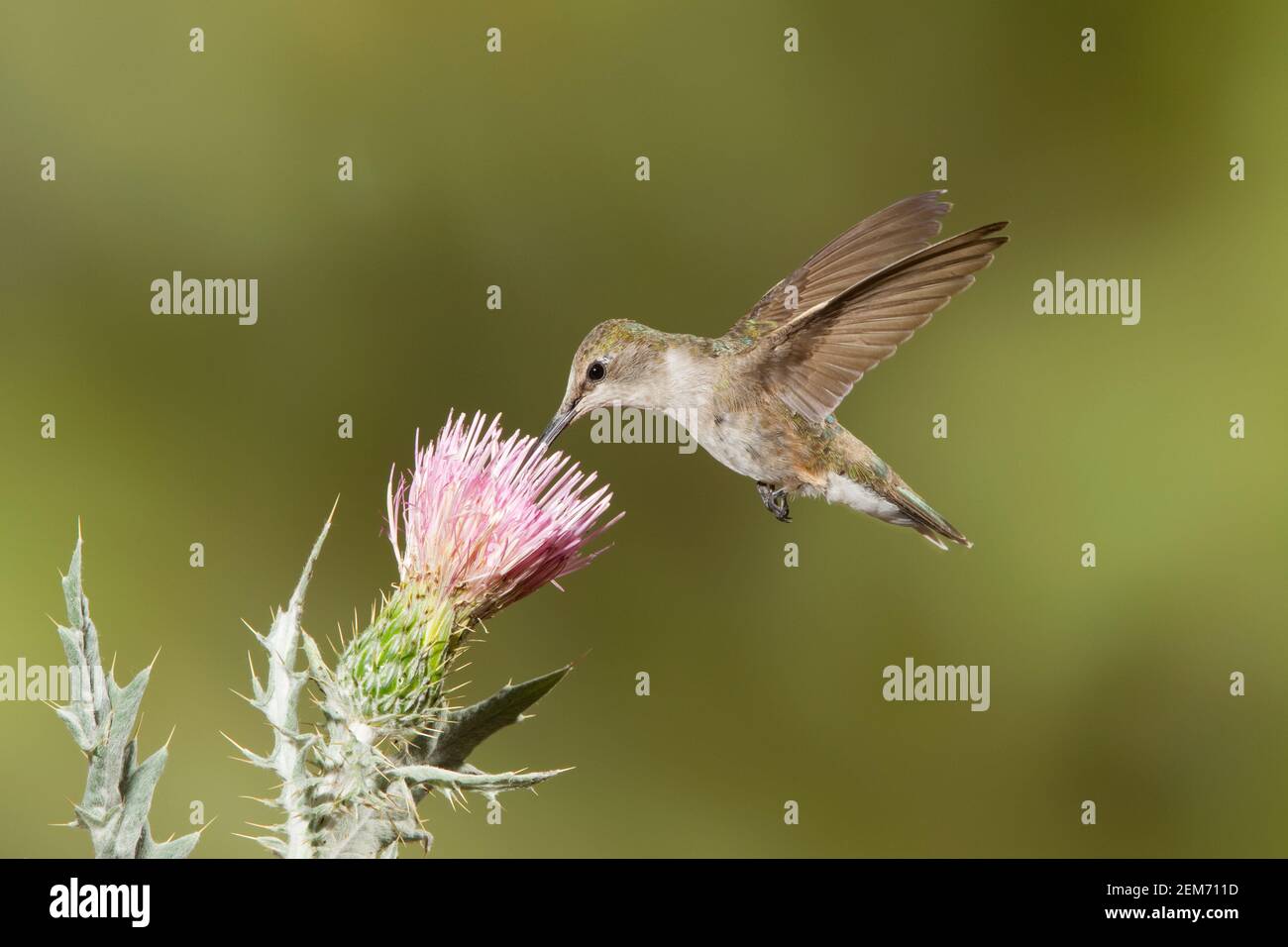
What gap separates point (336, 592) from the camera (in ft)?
20.2

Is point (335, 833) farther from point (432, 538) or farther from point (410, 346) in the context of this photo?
point (410, 346)

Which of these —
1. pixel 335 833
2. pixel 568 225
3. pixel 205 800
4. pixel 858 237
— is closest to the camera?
pixel 335 833

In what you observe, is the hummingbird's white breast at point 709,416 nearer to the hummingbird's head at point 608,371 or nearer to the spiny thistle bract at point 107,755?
the hummingbird's head at point 608,371

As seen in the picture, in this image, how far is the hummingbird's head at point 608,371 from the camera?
2.81 metres

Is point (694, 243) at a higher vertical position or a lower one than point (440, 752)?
higher

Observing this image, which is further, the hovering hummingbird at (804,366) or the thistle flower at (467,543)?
the hovering hummingbird at (804,366)

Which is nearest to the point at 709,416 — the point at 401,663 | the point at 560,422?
the point at 560,422

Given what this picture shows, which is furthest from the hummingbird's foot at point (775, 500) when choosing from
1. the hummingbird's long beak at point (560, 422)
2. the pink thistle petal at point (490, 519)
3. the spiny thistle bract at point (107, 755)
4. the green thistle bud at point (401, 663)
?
the spiny thistle bract at point (107, 755)

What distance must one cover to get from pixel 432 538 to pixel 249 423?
4.27 metres

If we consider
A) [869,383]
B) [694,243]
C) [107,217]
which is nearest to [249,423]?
[107,217]

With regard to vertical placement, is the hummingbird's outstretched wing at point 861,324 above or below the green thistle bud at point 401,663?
above

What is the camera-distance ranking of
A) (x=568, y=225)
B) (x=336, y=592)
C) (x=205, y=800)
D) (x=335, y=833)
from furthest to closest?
1. (x=568, y=225)
2. (x=336, y=592)
3. (x=205, y=800)
4. (x=335, y=833)

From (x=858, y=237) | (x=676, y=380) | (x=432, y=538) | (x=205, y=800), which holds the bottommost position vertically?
(x=205, y=800)

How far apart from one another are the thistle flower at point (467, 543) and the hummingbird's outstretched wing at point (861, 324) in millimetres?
695
